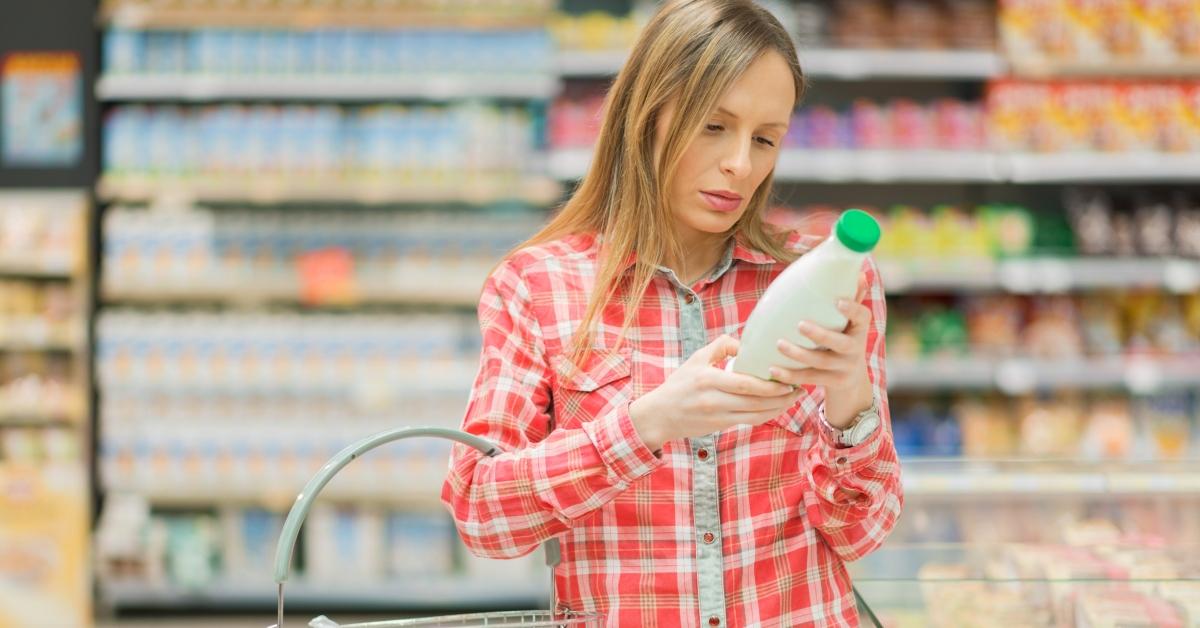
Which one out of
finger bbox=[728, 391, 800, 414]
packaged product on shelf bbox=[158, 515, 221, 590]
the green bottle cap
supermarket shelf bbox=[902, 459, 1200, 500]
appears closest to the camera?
the green bottle cap

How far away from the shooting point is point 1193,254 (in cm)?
413

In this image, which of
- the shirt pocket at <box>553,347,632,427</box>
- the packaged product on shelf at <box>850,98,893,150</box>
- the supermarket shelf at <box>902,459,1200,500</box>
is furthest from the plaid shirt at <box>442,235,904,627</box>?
the packaged product on shelf at <box>850,98,893,150</box>

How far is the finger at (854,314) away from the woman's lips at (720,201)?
29 cm

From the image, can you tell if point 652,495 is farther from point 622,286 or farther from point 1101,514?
point 1101,514

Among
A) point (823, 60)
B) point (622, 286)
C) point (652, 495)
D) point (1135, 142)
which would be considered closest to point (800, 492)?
point (652, 495)

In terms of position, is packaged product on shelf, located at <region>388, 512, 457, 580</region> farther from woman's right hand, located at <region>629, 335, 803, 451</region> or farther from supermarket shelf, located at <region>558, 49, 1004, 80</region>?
woman's right hand, located at <region>629, 335, 803, 451</region>

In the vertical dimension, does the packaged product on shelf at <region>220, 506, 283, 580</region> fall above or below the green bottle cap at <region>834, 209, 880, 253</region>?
below

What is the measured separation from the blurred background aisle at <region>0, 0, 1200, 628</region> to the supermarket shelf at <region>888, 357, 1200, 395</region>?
11 mm

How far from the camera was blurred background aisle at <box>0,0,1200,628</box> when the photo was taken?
4.12m

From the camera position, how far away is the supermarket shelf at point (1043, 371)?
4.09m

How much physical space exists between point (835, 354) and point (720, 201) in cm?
30

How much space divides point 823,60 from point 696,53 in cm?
302

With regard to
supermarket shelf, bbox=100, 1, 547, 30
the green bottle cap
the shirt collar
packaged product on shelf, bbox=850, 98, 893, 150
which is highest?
supermarket shelf, bbox=100, 1, 547, 30

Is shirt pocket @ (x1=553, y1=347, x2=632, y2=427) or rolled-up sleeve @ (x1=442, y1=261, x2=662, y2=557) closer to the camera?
rolled-up sleeve @ (x1=442, y1=261, x2=662, y2=557)
